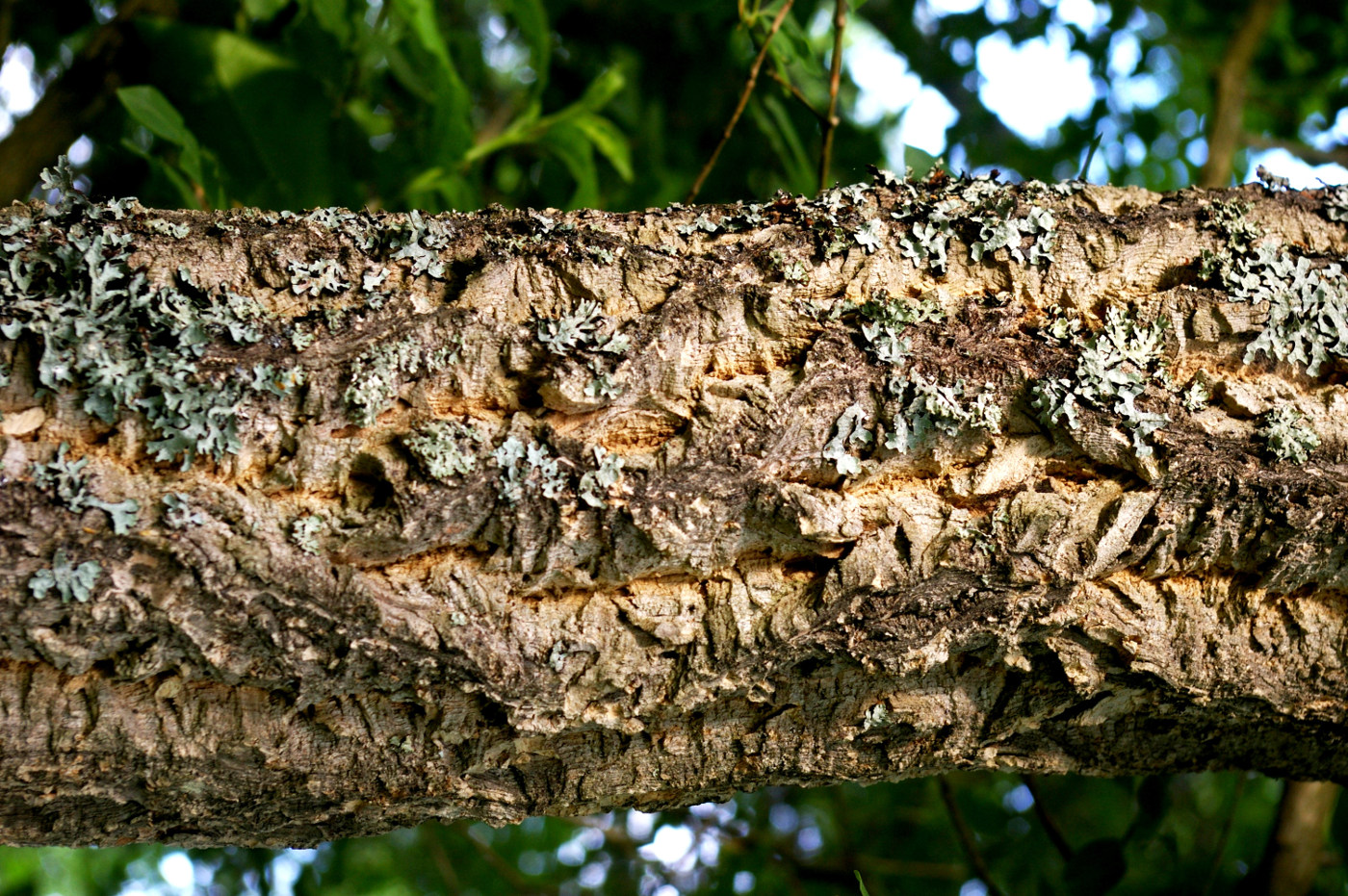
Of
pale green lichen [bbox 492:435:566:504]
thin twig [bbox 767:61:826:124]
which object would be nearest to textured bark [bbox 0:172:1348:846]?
pale green lichen [bbox 492:435:566:504]

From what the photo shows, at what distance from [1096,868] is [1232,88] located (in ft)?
5.45

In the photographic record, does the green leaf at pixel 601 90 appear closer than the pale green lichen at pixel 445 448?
No

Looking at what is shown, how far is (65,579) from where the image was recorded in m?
0.67

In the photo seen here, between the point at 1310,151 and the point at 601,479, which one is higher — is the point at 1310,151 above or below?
above

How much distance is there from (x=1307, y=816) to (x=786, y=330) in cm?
139

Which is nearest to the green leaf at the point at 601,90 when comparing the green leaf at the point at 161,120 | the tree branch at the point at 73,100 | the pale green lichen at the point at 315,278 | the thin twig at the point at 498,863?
the green leaf at the point at 161,120

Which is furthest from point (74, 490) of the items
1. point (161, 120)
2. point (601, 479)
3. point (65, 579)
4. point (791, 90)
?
point (791, 90)

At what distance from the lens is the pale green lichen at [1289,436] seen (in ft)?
2.69

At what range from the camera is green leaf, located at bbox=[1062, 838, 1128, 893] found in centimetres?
134

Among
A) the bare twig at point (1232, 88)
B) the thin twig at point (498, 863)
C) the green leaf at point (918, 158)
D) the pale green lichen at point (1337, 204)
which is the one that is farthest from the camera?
the thin twig at point (498, 863)

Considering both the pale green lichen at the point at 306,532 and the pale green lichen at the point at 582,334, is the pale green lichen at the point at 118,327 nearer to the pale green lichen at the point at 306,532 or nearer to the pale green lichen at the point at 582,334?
the pale green lichen at the point at 306,532

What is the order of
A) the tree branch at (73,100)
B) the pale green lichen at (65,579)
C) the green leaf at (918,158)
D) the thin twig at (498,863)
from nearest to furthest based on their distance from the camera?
1. the pale green lichen at (65,579)
2. the green leaf at (918,158)
3. the tree branch at (73,100)
4. the thin twig at (498,863)

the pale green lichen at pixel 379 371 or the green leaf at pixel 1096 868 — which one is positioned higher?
the pale green lichen at pixel 379 371

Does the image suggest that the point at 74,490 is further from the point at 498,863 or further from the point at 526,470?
the point at 498,863
